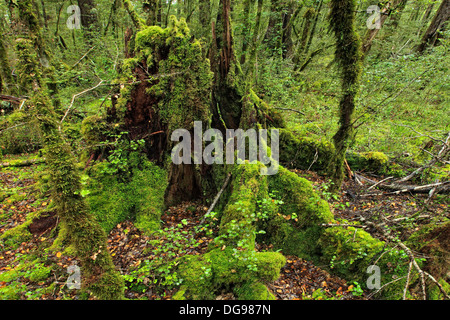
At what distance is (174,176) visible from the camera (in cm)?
552

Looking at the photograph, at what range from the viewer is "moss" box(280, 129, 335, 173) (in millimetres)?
7863

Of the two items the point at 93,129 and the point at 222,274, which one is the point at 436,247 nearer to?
the point at 222,274

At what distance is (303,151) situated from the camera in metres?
8.04

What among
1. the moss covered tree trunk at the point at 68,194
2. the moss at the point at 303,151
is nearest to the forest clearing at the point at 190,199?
the moss covered tree trunk at the point at 68,194

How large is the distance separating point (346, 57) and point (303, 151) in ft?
11.8

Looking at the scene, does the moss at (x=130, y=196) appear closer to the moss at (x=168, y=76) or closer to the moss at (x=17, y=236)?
the moss at (x=168, y=76)

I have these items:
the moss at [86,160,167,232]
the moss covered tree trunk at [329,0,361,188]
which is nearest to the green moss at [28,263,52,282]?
the moss at [86,160,167,232]

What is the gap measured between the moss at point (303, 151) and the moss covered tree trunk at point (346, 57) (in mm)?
1991

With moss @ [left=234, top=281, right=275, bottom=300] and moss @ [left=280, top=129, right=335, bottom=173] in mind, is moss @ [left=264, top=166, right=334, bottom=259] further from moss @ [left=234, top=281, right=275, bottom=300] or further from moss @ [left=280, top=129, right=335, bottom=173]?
moss @ [left=280, top=129, right=335, bottom=173]

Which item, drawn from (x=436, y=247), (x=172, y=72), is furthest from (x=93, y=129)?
(x=436, y=247)

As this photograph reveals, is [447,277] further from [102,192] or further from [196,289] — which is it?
[102,192]

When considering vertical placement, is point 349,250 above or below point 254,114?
below

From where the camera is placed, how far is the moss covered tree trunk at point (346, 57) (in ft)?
16.2

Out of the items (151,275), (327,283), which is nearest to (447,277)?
(327,283)
